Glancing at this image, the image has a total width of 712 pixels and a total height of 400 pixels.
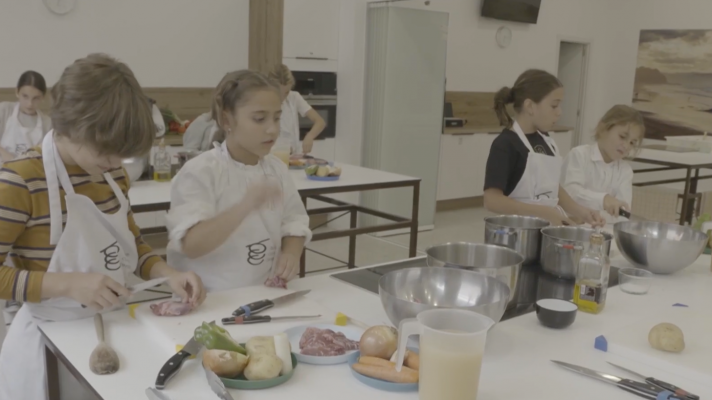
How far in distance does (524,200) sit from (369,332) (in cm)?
140

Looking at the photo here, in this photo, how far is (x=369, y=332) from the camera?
1108mm

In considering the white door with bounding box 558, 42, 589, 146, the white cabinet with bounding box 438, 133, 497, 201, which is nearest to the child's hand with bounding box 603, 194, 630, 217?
the white cabinet with bounding box 438, 133, 497, 201

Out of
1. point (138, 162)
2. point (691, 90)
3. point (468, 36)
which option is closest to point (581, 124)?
point (691, 90)

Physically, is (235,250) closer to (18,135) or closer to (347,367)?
(347,367)

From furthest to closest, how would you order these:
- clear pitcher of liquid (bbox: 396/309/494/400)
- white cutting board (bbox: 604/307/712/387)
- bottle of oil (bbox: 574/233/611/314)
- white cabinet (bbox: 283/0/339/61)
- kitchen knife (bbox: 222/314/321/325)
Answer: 1. white cabinet (bbox: 283/0/339/61)
2. bottle of oil (bbox: 574/233/611/314)
3. kitchen knife (bbox: 222/314/321/325)
4. white cutting board (bbox: 604/307/712/387)
5. clear pitcher of liquid (bbox: 396/309/494/400)

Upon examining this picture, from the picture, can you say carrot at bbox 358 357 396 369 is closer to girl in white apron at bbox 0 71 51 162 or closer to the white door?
girl in white apron at bbox 0 71 51 162

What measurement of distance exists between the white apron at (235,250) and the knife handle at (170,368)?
62cm

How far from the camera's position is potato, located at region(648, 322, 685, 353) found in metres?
1.20

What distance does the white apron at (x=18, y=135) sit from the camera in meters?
3.85

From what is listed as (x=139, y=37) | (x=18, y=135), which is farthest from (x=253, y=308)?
(x=139, y=37)

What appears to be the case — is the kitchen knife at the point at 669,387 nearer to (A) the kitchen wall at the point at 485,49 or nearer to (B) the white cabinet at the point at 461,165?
(A) the kitchen wall at the point at 485,49

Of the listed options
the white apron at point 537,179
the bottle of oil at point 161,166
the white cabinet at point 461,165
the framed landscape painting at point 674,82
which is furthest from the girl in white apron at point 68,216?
the framed landscape painting at point 674,82

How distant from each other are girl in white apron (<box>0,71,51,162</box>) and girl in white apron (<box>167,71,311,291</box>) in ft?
8.33

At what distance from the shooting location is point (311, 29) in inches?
200
